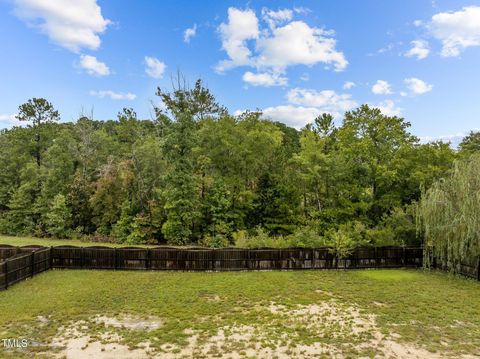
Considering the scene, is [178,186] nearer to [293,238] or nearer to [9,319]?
[293,238]

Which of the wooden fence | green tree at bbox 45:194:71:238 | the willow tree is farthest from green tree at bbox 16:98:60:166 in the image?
the willow tree

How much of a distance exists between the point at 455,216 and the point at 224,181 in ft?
53.2

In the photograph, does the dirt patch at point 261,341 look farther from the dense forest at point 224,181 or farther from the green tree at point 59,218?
the green tree at point 59,218

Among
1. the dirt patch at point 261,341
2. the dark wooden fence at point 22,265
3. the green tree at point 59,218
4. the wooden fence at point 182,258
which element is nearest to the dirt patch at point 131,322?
the dirt patch at point 261,341

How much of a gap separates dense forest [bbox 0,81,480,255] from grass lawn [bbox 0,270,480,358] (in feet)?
14.5

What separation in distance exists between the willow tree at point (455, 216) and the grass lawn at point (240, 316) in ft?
4.22

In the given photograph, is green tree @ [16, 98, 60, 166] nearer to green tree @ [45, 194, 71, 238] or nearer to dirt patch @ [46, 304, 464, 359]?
green tree @ [45, 194, 71, 238]

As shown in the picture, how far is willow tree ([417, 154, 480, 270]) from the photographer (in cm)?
1288

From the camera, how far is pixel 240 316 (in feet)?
30.2

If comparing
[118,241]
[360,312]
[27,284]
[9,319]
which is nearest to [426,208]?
[360,312]

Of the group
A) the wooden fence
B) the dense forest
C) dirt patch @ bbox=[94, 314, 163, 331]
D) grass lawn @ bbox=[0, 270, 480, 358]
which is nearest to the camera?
grass lawn @ bbox=[0, 270, 480, 358]

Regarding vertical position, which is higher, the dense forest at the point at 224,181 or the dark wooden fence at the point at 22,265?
the dense forest at the point at 224,181

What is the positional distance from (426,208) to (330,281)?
5593 millimetres

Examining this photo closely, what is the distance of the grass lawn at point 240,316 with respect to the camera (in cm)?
728
